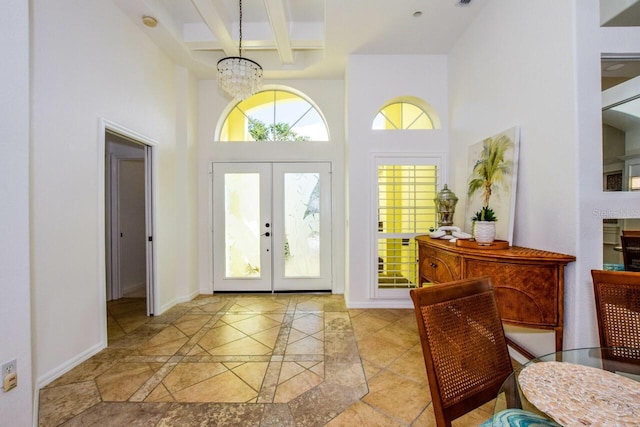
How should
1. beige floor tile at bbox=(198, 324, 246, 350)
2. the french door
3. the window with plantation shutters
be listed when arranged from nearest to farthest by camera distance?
1. beige floor tile at bbox=(198, 324, 246, 350)
2. the window with plantation shutters
3. the french door

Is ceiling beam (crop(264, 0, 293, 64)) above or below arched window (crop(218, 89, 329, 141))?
above

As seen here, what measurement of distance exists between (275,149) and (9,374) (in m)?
3.40

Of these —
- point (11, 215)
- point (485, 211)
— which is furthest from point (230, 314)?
point (485, 211)

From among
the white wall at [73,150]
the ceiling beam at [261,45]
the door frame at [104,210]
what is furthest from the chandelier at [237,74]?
the door frame at [104,210]

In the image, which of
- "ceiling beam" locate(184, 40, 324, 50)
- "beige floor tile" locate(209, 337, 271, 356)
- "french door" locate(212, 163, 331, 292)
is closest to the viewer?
"beige floor tile" locate(209, 337, 271, 356)

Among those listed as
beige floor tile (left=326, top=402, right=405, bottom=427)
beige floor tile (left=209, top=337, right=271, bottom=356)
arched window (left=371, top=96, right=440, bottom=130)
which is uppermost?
arched window (left=371, top=96, right=440, bottom=130)

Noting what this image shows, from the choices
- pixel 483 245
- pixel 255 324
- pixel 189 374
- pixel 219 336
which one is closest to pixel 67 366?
pixel 189 374

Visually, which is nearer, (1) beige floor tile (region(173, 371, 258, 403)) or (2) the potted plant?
(1) beige floor tile (region(173, 371, 258, 403))

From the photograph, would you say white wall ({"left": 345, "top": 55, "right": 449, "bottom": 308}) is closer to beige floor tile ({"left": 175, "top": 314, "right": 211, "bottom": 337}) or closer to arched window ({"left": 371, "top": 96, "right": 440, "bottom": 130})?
arched window ({"left": 371, "top": 96, "right": 440, "bottom": 130})

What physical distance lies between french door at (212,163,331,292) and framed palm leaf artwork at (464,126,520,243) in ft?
6.73

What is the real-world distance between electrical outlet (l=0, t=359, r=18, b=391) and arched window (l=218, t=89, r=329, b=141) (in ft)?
Result: 11.2

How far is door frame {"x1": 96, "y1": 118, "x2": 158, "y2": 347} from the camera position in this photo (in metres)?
2.48

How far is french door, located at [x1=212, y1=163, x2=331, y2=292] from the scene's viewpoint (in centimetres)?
405

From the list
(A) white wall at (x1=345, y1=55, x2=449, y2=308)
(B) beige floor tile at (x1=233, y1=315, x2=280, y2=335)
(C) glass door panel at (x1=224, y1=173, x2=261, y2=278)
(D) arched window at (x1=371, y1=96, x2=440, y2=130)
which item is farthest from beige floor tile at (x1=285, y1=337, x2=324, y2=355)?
(D) arched window at (x1=371, y1=96, x2=440, y2=130)
